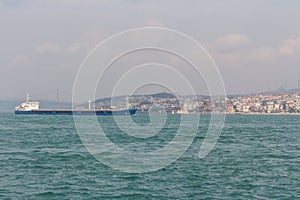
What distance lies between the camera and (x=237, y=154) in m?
37.8

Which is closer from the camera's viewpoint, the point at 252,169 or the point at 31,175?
the point at 31,175

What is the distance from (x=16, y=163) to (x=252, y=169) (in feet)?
54.5

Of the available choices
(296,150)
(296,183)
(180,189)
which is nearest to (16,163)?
(180,189)

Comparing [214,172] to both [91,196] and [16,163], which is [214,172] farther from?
[16,163]

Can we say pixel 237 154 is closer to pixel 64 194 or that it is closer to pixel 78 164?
pixel 78 164

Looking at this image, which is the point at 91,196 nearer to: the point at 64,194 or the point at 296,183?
the point at 64,194

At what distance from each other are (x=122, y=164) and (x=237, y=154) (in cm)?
1179

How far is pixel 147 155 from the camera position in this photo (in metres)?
36.4

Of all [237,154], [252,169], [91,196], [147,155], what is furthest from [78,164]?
[237,154]

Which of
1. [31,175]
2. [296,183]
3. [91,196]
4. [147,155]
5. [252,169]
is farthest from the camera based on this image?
[147,155]

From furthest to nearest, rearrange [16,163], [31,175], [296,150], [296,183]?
[296,150]
[16,163]
[31,175]
[296,183]

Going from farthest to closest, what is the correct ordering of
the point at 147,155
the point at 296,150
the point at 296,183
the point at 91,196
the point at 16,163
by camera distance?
the point at 296,150, the point at 147,155, the point at 16,163, the point at 296,183, the point at 91,196

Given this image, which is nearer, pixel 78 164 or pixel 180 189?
pixel 180 189

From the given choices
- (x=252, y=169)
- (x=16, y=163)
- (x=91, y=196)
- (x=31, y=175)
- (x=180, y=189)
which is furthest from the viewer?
(x=16, y=163)
